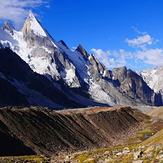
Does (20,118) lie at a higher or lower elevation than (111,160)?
higher

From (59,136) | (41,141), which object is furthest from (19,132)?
(59,136)

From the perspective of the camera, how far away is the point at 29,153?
156m

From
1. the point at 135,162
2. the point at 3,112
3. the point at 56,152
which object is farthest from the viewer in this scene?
the point at 3,112

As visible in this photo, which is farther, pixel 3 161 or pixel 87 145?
pixel 87 145

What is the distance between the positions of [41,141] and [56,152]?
10.6 m

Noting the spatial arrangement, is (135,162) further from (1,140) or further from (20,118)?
(20,118)

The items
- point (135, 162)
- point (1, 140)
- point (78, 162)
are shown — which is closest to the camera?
point (135, 162)

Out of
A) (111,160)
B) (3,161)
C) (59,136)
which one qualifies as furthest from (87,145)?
(111,160)

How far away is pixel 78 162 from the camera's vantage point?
10344 centimetres

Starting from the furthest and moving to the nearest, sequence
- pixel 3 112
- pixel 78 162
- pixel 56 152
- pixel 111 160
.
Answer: pixel 3 112 → pixel 56 152 → pixel 78 162 → pixel 111 160

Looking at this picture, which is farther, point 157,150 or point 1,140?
point 1,140

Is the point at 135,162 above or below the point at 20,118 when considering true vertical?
below

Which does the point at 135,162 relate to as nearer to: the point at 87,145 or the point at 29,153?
the point at 29,153

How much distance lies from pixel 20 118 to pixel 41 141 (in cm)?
1848
